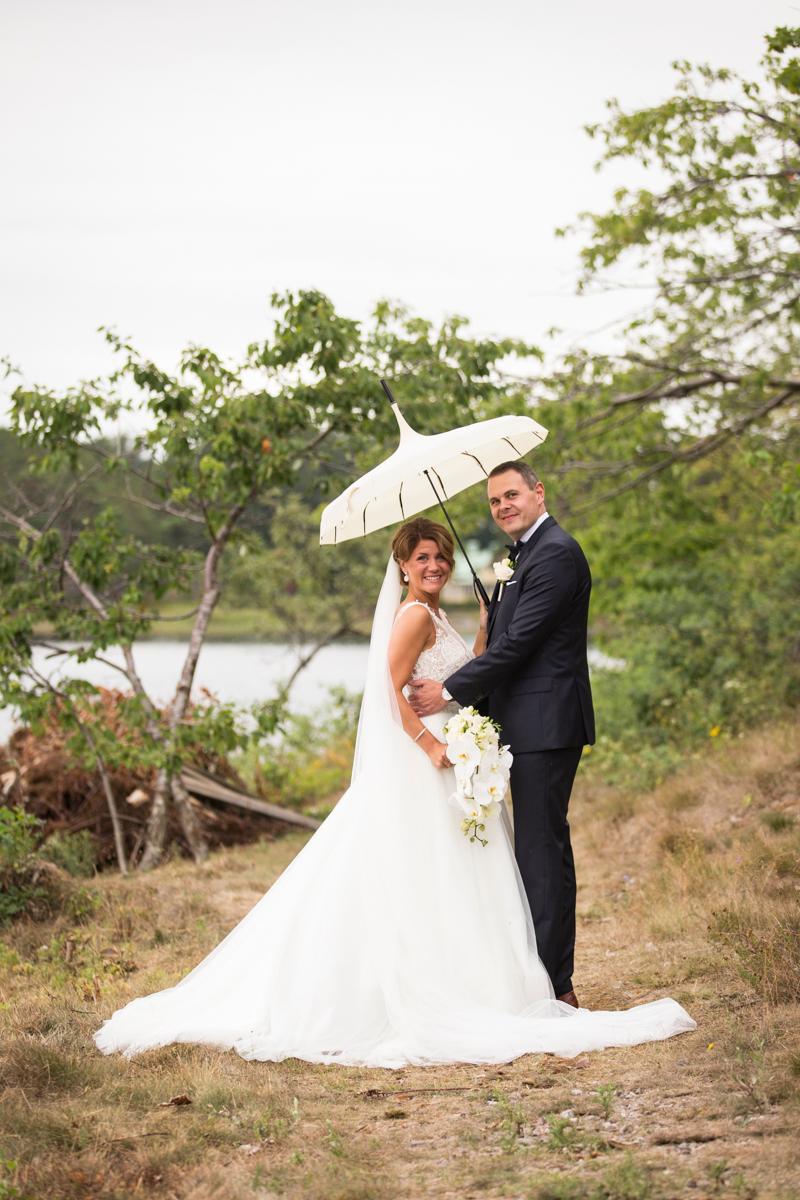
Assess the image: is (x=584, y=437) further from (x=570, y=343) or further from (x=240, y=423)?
(x=240, y=423)

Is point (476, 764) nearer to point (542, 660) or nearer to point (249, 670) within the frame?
point (542, 660)

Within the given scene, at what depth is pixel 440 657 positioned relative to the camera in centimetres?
513

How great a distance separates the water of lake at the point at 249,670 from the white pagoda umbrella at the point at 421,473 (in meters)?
8.77

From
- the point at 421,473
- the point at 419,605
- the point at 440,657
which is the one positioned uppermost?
the point at 421,473

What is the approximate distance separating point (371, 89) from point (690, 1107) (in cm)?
1004

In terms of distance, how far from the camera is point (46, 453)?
892 cm

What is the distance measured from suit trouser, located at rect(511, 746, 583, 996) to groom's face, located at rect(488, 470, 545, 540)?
104cm

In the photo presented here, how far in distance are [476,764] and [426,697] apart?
19.0 inches

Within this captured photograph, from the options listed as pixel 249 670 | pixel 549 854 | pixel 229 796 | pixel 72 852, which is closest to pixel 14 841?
pixel 72 852

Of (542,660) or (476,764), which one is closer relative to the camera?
(476,764)

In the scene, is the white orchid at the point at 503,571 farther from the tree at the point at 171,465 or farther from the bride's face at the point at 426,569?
the tree at the point at 171,465

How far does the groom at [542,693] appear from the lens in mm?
4848

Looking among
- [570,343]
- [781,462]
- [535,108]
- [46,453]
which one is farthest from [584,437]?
[46,453]

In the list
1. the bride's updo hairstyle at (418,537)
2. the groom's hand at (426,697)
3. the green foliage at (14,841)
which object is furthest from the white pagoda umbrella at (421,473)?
the green foliage at (14,841)
